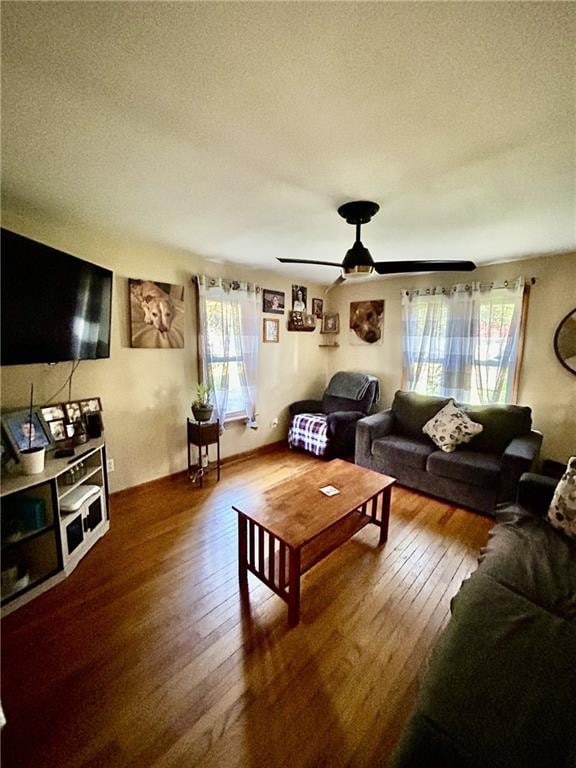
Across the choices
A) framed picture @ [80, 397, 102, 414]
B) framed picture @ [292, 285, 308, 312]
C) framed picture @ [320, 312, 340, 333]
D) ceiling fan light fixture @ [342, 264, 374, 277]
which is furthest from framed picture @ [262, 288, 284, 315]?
framed picture @ [80, 397, 102, 414]

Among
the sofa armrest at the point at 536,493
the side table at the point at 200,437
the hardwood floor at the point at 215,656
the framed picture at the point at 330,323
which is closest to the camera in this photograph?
the hardwood floor at the point at 215,656

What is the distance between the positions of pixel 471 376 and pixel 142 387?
3518 millimetres

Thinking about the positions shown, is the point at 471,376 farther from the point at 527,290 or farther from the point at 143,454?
the point at 143,454

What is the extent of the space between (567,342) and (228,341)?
11.1ft

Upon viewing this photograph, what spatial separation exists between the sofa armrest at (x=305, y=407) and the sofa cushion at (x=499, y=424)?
1.93 meters

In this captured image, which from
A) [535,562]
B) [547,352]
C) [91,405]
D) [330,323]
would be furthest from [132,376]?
[547,352]

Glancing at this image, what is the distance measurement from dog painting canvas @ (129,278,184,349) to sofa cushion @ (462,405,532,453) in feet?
10.2

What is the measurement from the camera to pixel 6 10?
2.64ft

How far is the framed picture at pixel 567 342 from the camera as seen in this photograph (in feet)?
9.52

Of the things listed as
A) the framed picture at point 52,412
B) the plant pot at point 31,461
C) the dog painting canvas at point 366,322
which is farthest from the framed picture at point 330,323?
the plant pot at point 31,461

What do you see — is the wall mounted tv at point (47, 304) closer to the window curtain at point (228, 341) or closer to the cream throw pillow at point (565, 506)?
the window curtain at point (228, 341)

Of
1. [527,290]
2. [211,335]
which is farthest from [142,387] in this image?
[527,290]

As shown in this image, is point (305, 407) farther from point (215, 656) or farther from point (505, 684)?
point (505, 684)

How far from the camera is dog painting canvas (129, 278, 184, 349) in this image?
9.18 ft
